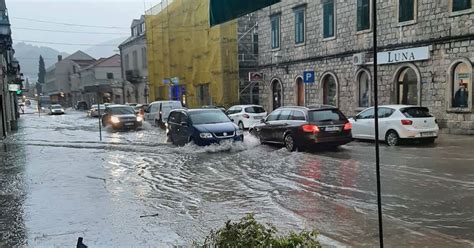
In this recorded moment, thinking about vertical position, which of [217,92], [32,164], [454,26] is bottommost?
[32,164]

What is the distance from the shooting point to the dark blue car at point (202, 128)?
15.8m

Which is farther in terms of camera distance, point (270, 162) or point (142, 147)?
point (142, 147)

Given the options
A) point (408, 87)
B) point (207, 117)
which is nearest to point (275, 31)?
point (408, 87)

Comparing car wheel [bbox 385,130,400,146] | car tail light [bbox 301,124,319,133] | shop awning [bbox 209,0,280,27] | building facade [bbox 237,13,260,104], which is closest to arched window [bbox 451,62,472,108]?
car wheel [bbox 385,130,400,146]

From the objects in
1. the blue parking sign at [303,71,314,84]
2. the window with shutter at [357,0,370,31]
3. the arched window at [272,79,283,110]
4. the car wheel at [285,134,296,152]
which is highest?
the window with shutter at [357,0,370,31]

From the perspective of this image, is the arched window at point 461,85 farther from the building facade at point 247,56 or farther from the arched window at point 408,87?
the building facade at point 247,56

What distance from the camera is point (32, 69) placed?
182m

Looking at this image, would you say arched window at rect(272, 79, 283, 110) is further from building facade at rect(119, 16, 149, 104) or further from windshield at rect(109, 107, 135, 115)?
building facade at rect(119, 16, 149, 104)

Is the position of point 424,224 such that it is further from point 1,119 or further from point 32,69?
point 32,69

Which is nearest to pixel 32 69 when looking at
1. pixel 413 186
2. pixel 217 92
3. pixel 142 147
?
pixel 217 92

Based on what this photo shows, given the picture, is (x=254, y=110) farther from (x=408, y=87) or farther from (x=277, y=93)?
(x=408, y=87)

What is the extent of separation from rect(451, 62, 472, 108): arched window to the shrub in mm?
17703

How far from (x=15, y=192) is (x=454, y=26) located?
697 inches

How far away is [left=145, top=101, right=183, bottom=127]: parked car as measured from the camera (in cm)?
2855
